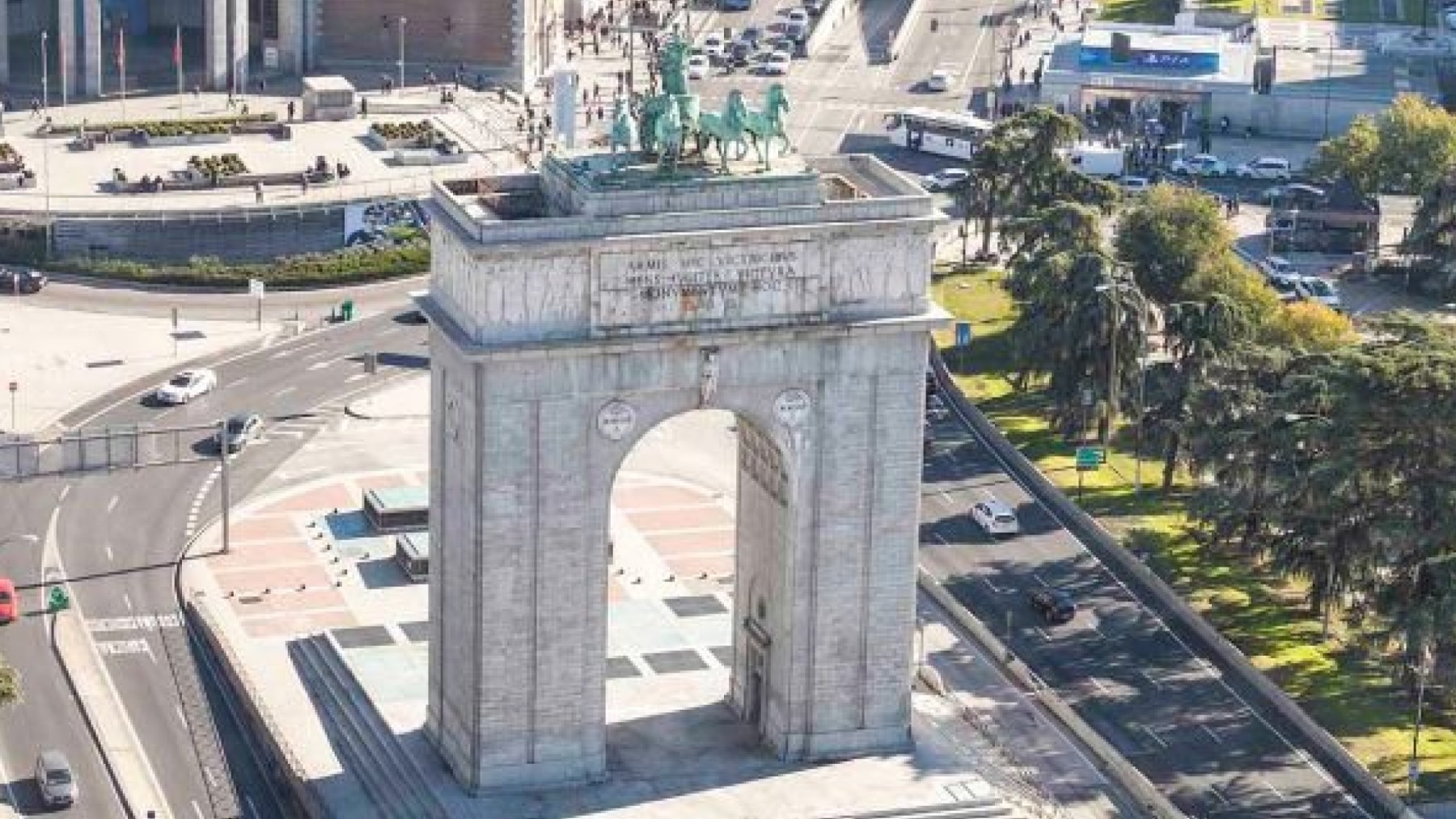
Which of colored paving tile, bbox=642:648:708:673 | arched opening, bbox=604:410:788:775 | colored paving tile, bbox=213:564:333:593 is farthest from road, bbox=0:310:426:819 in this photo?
colored paving tile, bbox=642:648:708:673

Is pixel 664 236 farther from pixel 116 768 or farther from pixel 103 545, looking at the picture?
pixel 103 545

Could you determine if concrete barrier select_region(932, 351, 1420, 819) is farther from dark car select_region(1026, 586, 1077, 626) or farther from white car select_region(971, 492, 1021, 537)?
dark car select_region(1026, 586, 1077, 626)

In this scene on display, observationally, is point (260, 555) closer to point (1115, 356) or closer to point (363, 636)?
point (363, 636)

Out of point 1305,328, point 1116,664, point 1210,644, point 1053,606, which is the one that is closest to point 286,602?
point 1053,606

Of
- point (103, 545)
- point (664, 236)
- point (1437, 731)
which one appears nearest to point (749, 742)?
point (664, 236)

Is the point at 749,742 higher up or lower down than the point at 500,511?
lower down

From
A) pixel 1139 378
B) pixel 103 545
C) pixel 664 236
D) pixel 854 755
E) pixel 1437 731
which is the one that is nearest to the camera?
pixel 664 236

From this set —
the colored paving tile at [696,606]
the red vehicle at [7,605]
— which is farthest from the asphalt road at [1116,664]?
the red vehicle at [7,605]
